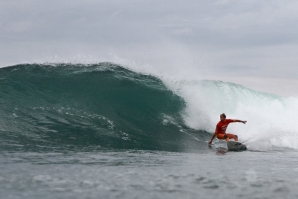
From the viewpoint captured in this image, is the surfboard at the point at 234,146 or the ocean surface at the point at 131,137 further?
the surfboard at the point at 234,146

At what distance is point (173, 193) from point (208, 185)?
0.83 metres

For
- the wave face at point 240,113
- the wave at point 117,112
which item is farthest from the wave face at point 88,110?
the wave face at point 240,113

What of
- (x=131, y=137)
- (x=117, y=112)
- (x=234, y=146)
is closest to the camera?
(x=234, y=146)

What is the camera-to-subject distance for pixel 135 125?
53.0 feet

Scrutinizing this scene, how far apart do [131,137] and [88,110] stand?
3.55 metres

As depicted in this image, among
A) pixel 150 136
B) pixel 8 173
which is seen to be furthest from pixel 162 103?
pixel 8 173

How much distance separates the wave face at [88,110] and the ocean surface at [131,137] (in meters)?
0.05

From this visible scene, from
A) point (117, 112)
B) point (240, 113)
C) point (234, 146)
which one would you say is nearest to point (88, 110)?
point (117, 112)

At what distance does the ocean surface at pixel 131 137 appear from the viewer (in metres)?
5.91

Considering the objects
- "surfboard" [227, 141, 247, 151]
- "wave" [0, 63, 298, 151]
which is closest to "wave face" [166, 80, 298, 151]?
"wave" [0, 63, 298, 151]

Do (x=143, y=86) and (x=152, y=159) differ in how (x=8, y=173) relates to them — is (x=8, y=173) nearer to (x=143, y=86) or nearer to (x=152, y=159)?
(x=152, y=159)

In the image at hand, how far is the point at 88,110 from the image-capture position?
16719 millimetres

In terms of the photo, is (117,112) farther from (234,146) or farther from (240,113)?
(240,113)

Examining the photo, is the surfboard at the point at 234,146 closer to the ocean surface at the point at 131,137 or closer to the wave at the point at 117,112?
the ocean surface at the point at 131,137
